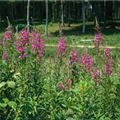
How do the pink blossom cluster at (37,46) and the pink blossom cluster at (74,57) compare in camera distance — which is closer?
the pink blossom cluster at (37,46)

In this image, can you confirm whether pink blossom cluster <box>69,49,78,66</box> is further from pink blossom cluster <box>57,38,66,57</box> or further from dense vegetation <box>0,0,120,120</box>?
pink blossom cluster <box>57,38,66,57</box>

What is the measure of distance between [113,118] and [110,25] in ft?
117

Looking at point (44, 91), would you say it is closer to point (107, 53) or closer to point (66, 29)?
point (107, 53)

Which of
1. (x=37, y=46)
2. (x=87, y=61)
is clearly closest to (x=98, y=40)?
(x=87, y=61)

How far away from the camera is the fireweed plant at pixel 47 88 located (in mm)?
3428

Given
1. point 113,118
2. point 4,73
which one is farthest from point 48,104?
point 113,118

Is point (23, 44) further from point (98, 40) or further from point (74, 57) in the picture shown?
point (98, 40)

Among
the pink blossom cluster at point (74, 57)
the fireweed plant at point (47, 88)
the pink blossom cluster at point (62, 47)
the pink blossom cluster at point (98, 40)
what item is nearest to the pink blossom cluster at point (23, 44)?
the fireweed plant at point (47, 88)

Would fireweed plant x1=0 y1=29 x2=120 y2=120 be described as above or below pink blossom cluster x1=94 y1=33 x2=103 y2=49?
Answer: below

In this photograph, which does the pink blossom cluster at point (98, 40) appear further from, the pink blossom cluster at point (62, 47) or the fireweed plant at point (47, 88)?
the pink blossom cluster at point (62, 47)

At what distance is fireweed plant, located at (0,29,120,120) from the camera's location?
343 cm

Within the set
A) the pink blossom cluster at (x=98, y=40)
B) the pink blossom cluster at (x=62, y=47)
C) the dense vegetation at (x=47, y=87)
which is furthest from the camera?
the pink blossom cluster at (x=98, y=40)

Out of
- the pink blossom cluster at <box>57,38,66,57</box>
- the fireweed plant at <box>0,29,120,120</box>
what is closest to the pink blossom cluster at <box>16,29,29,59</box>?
the fireweed plant at <box>0,29,120,120</box>

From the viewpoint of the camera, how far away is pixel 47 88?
3932 millimetres
